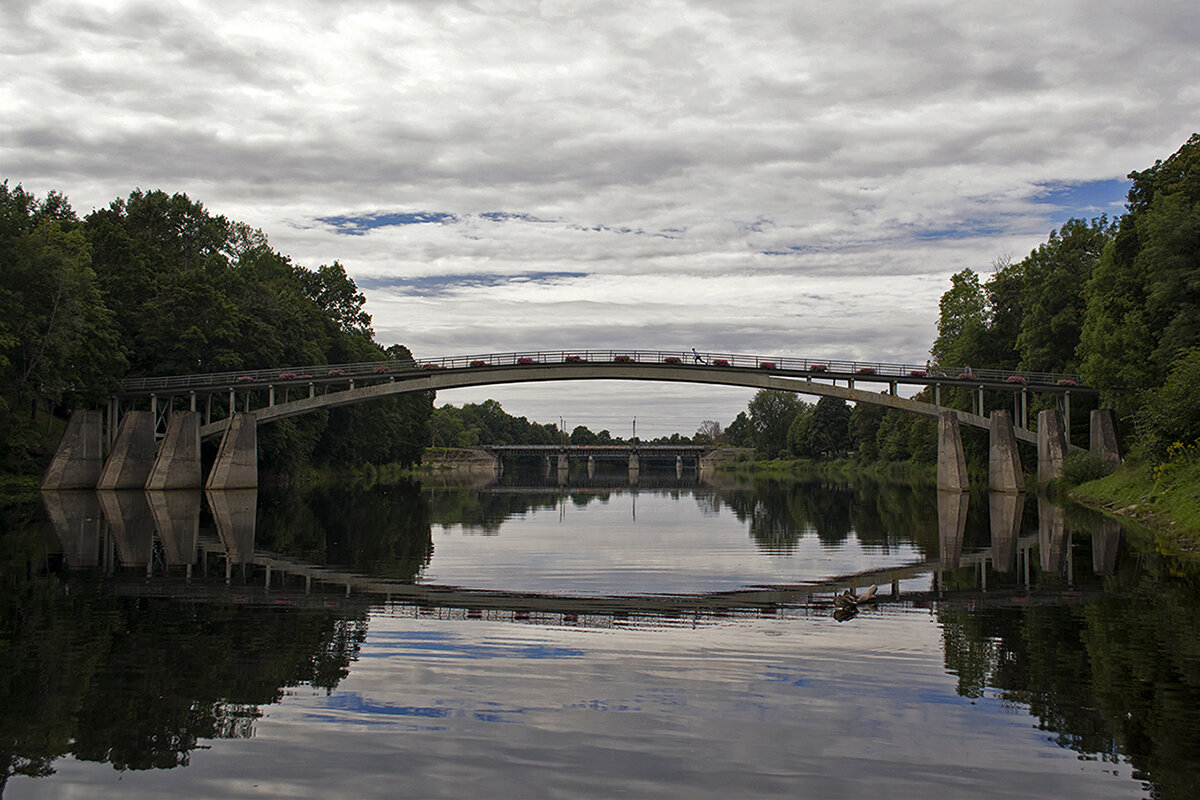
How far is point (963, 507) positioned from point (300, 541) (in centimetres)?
3167

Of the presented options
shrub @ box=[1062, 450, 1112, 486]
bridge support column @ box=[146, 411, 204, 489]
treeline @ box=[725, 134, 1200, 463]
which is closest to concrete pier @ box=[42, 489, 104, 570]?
bridge support column @ box=[146, 411, 204, 489]

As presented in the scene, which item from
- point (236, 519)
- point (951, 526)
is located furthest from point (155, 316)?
point (951, 526)

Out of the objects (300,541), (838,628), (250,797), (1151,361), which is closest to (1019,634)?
(838,628)

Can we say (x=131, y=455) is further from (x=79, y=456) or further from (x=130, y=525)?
(x=130, y=525)

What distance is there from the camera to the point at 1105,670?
36.7 feet

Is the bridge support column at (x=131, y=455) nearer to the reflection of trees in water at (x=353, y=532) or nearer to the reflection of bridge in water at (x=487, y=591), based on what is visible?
the reflection of trees in water at (x=353, y=532)

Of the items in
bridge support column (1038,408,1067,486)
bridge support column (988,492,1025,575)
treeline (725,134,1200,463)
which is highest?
treeline (725,134,1200,463)

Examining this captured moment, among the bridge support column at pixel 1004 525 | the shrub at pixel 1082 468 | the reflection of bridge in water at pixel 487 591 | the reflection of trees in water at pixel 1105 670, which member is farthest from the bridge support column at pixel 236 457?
the reflection of trees in water at pixel 1105 670

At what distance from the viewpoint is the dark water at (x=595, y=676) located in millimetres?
7754

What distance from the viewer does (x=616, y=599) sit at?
1767 centimetres

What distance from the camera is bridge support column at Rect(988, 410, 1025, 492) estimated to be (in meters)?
58.1

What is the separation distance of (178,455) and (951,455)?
153 ft

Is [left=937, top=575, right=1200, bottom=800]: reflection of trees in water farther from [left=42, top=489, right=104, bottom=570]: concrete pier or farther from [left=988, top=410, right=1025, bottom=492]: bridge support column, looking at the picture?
[left=988, top=410, right=1025, bottom=492]: bridge support column

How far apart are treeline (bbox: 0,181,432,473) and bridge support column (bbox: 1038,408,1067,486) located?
1941 inches
